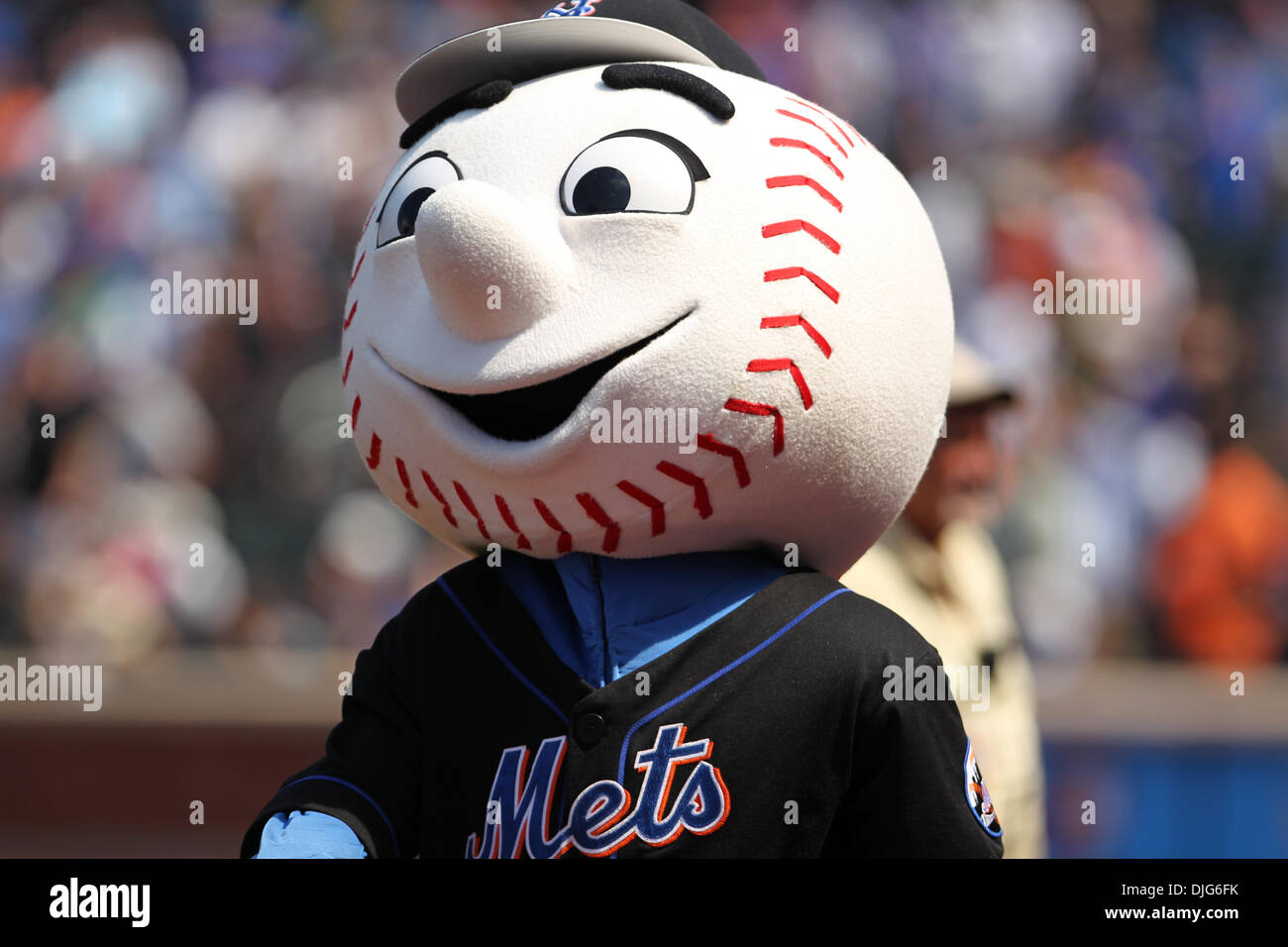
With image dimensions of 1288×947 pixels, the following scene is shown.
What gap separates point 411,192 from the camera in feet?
6.14

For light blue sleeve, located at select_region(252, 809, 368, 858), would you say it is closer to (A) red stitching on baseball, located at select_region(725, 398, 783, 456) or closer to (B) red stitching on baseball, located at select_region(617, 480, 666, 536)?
(B) red stitching on baseball, located at select_region(617, 480, 666, 536)

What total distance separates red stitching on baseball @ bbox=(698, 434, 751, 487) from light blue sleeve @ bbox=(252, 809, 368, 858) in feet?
1.96

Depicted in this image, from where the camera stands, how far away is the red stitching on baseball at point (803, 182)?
179cm

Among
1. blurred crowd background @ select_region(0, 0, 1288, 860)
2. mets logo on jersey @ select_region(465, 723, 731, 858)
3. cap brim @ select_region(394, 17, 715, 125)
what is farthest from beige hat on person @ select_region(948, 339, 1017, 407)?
blurred crowd background @ select_region(0, 0, 1288, 860)

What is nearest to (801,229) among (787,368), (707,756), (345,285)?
(787,368)

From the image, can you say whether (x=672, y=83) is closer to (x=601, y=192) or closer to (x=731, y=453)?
(x=601, y=192)

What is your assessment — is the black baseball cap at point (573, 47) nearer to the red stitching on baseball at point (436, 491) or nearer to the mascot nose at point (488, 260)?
the mascot nose at point (488, 260)

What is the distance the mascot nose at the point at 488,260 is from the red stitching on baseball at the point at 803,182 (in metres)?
0.25

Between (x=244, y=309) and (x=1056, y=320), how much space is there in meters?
2.81

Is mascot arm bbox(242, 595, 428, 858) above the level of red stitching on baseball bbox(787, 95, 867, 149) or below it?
below

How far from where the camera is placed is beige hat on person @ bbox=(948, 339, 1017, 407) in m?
2.99

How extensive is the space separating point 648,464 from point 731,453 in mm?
93

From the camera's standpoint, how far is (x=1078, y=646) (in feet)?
16.0
